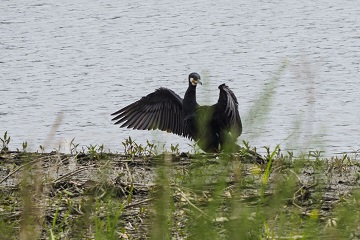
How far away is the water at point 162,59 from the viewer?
901cm

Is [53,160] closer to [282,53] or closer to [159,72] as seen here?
[159,72]

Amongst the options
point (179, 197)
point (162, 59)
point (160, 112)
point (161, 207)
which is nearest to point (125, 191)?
point (179, 197)

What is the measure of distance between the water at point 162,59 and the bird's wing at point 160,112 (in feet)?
0.86

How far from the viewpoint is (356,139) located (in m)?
8.20

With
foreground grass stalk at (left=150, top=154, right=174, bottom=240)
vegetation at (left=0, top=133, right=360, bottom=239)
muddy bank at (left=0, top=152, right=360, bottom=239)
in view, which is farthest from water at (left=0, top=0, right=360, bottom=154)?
foreground grass stalk at (left=150, top=154, right=174, bottom=240)

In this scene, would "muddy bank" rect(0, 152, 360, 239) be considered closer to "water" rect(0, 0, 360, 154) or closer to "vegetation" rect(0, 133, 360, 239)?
"vegetation" rect(0, 133, 360, 239)

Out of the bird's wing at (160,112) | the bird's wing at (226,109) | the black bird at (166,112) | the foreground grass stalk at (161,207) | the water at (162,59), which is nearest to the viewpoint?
the foreground grass stalk at (161,207)

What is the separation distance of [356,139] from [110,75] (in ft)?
13.4

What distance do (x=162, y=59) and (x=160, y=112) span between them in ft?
13.6

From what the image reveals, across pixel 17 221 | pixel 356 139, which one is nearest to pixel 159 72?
pixel 356 139

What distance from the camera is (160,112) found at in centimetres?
791

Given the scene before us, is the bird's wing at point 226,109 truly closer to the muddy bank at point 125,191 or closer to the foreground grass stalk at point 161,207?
the muddy bank at point 125,191

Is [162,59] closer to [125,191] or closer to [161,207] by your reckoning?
[125,191]

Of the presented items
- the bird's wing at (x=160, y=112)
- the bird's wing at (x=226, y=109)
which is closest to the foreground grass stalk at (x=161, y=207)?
the bird's wing at (x=226, y=109)
